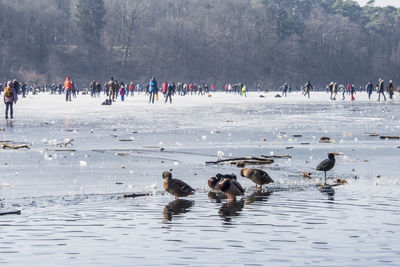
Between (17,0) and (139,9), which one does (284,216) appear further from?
(17,0)

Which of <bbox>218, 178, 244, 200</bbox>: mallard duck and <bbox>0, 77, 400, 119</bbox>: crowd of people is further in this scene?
<bbox>0, 77, 400, 119</bbox>: crowd of people

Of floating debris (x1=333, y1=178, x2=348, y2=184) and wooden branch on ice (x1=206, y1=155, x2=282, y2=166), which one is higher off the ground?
wooden branch on ice (x1=206, y1=155, x2=282, y2=166)

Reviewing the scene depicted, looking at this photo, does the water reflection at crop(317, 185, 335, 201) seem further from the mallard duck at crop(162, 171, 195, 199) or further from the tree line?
the tree line

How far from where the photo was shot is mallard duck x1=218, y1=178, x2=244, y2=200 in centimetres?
1009

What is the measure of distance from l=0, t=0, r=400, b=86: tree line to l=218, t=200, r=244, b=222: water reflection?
140825mm

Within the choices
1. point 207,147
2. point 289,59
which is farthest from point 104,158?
point 289,59

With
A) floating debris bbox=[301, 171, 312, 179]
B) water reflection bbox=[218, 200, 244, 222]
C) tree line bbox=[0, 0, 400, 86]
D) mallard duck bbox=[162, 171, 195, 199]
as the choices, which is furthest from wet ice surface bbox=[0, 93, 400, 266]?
tree line bbox=[0, 0, 400, 86]

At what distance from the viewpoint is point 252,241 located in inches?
300

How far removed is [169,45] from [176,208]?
16309cm

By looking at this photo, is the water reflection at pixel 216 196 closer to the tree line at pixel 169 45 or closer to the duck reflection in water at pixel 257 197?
the duck reflection in water at pixel 257 197

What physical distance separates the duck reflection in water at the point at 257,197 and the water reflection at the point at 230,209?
130 millimetres

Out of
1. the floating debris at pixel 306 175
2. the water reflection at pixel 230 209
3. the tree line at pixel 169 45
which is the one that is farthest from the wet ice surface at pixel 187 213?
the tree line at pixel 169 45

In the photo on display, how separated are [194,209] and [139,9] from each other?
523 feet

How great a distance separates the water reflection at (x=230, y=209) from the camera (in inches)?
356
